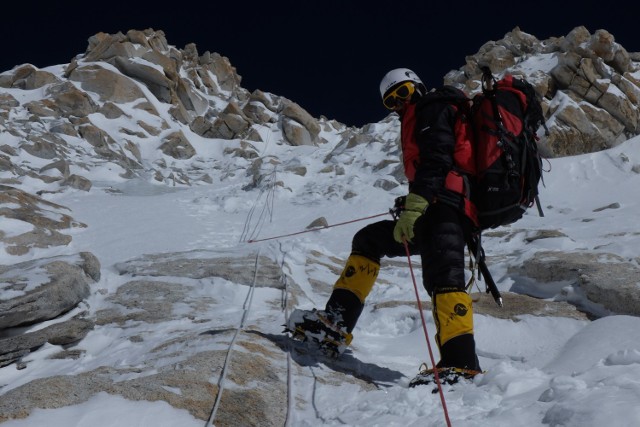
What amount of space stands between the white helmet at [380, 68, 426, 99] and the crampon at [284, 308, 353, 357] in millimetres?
2101

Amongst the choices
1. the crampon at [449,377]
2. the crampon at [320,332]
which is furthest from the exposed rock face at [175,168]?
the crampon at [449,377]

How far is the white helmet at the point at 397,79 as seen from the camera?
436 centimetres

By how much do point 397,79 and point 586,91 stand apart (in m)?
30.3

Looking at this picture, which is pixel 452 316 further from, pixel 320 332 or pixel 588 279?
pixel 588 279

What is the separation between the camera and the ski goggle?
4305 millimetres

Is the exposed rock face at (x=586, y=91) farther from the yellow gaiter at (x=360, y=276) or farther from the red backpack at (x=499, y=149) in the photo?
the yellow gaiter at (x=360, y=276)

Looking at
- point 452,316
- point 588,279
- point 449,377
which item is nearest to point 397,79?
point 452,316

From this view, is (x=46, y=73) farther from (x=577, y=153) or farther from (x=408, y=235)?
(x=408, y=235)

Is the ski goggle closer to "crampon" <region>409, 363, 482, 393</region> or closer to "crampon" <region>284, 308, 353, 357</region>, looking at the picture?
"crampon" <region>284, 308, 353, 357</region>

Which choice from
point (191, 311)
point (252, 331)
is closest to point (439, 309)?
point (252, 331)

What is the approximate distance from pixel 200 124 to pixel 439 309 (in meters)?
60.2

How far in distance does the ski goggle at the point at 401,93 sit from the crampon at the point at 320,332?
6.61 ft

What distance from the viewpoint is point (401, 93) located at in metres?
4.33

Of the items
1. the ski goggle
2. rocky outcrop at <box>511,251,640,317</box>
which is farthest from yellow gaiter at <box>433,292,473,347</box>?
rocky outcrop at <box>511,251,640,317</box>
